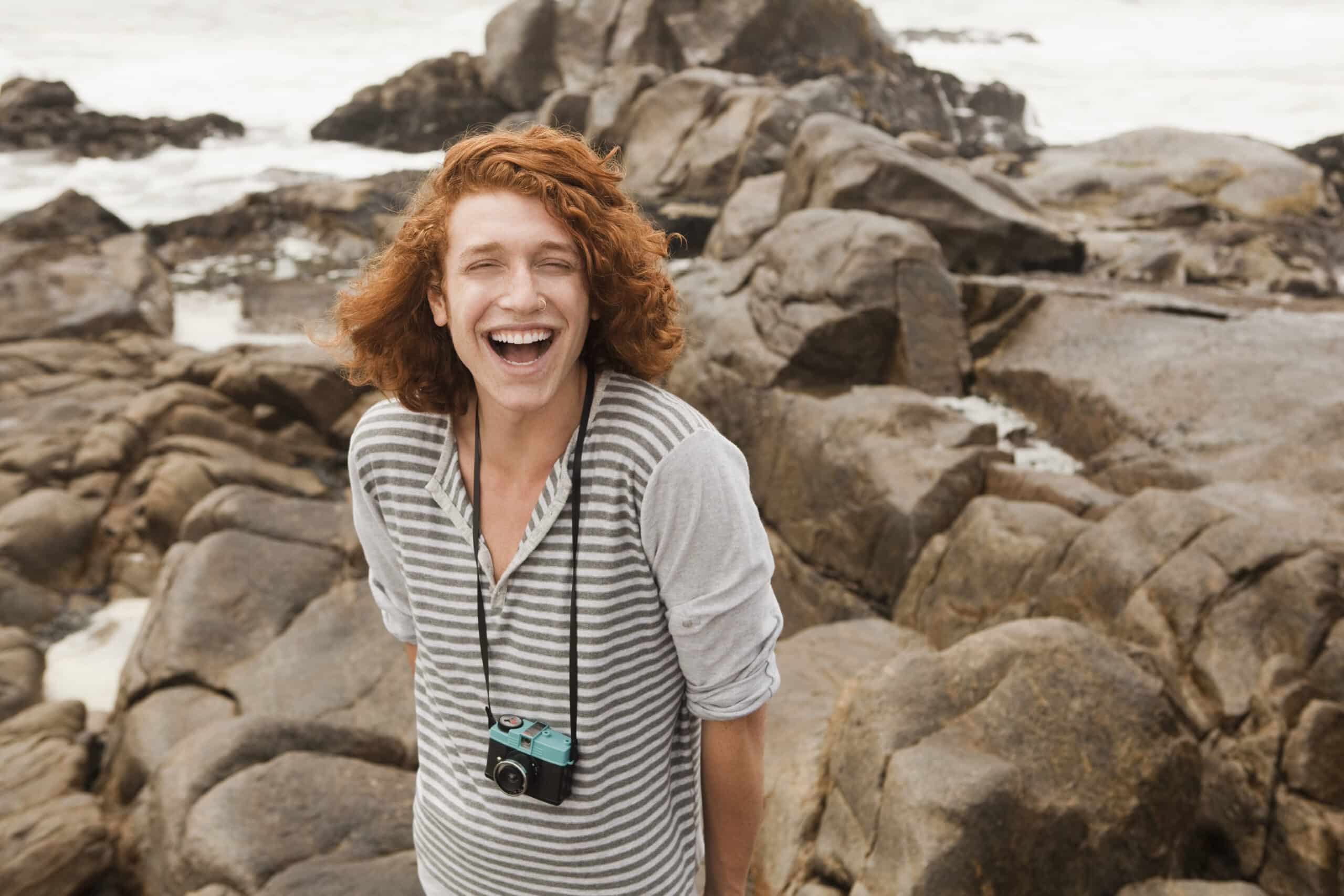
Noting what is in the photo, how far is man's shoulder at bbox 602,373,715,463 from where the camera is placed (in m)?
1.56

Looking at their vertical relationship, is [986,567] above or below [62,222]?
below

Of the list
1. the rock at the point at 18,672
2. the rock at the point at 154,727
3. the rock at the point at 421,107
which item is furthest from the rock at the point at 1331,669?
the rock at the point at 421,107

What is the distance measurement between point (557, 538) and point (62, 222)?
46.7 ft

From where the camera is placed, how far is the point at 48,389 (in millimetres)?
10031

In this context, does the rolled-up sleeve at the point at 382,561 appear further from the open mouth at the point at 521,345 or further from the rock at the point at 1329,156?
the rock at the point at 1329,156

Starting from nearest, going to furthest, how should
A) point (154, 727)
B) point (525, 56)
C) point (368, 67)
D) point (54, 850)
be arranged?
point (54, 850) < point (154, 727) < point (525, 56) < point (368, 67)

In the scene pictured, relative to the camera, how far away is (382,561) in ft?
6.40

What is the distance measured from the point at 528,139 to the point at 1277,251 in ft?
37.9

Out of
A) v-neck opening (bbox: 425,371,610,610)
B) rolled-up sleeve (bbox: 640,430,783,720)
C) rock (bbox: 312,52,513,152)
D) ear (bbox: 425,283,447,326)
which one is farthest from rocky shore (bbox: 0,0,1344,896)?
rock (bbox: 312,52,513,152)

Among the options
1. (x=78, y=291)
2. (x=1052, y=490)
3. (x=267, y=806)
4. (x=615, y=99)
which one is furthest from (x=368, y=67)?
(x=267, y=806)

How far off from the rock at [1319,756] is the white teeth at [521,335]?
3.48 meters

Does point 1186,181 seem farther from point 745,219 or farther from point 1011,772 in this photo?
point 1011,772

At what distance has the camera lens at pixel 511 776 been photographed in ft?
5.48

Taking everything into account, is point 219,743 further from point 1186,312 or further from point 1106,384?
point 1186,312
